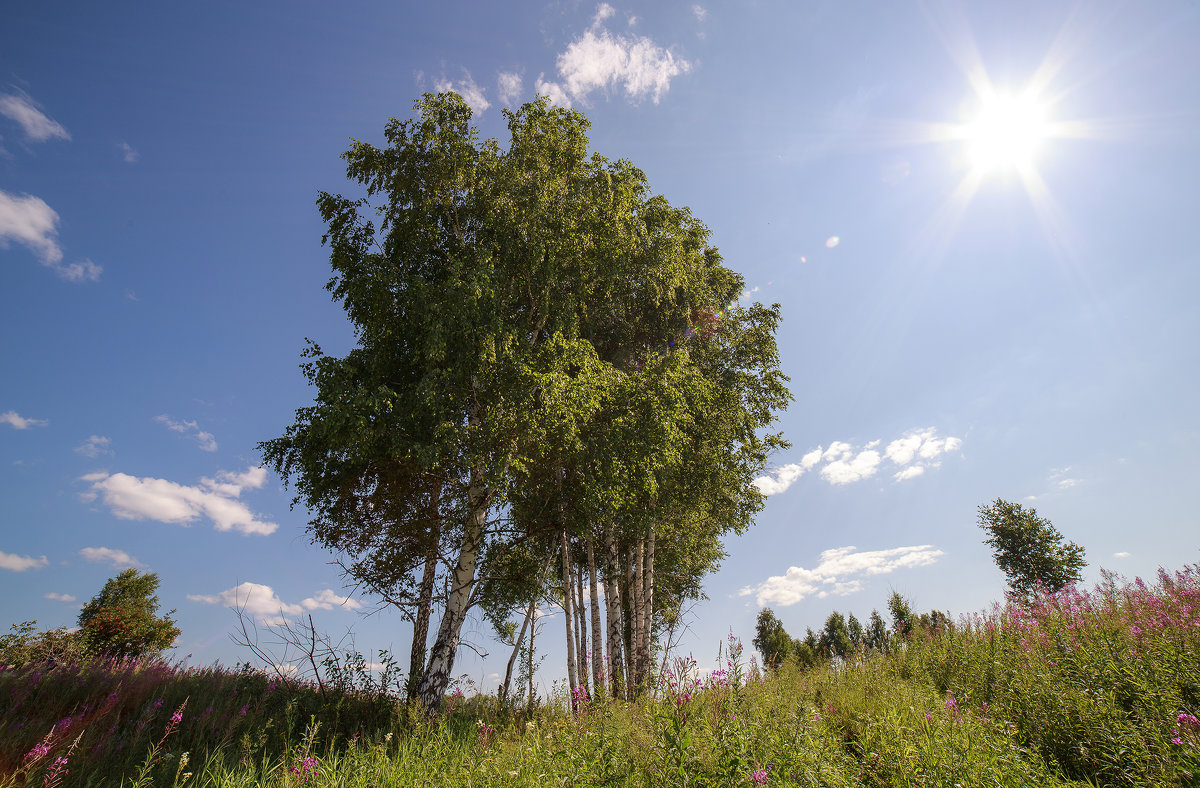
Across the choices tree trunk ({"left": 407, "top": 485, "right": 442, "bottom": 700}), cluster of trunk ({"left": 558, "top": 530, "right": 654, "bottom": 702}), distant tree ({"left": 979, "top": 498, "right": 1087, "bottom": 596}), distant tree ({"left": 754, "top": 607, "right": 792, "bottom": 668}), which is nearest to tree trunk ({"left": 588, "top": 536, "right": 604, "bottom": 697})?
cluster of trunk ({"left": 558, "top": 530, "right": 654, "bottom": 702})

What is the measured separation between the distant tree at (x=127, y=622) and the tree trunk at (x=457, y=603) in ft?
20.5

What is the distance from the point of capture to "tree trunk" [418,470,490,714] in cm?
966

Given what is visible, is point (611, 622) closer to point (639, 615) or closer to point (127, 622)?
point (639, 615)

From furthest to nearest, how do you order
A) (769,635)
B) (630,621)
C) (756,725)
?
(769,635), (630,621), (756,725)

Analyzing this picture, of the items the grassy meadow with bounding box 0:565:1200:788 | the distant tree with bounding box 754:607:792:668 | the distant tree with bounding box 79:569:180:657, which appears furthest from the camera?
the distant tree with bounding box 754:607:792:668

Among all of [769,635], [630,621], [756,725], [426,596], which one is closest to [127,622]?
[426,596]

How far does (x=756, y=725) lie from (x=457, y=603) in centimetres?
715

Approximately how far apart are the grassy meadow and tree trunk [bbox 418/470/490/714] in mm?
773

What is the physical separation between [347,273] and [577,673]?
485 inches

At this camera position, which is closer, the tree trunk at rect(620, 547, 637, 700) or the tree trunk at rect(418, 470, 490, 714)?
the tree trunk at rect(418, 470, 490, 714)

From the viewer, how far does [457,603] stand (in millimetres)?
10414

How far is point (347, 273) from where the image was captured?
1164 centimetres

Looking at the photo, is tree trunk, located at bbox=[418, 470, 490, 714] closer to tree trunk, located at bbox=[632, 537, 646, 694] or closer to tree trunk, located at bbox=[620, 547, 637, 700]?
tree trunk, located at bbox=[620, 547, 637, 700]

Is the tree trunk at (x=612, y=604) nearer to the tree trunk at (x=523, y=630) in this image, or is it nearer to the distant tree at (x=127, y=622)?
the tree trunk at (x=523, y=630)
